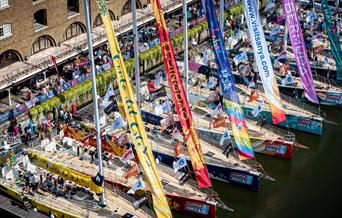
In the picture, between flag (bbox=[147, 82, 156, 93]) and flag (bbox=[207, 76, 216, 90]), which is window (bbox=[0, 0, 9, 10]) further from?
flag (bbox=[207, 76, 216, 90])

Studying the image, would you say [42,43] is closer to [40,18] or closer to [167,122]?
[40,18]

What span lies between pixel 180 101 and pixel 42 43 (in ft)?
84.4

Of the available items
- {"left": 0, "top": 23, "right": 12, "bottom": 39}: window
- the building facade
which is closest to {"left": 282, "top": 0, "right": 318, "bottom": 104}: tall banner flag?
the building facade

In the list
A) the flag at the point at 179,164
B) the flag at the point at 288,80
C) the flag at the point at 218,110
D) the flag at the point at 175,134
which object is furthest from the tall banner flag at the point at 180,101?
the flag at the point at 288,80

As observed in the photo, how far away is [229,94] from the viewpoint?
194 feet

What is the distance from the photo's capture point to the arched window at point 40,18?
73.8 metres

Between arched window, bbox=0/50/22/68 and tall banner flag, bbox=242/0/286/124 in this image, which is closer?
tall banner flag, bbox=242/0/286/124

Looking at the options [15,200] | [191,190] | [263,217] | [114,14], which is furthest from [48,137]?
[114,14]

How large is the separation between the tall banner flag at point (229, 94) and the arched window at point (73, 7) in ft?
77.1

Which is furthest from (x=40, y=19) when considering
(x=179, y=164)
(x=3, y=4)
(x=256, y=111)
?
(x=179, y=164)

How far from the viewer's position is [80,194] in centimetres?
5438

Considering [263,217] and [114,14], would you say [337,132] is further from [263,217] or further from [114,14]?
[114,14]

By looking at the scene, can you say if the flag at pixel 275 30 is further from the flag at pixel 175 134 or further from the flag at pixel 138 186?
the flag at pixel 138 186

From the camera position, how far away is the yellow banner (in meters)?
52.8
